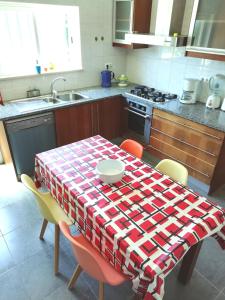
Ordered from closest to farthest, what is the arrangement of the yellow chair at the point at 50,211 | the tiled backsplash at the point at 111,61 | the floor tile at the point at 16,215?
the yellow chair at the point at 50,211
the floor tile at the point at 16,215
the tiled backsplash at the point at 111,61

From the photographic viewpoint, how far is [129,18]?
10.1 ft

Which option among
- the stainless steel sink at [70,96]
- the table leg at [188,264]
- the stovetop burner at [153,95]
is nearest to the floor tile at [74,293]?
the table leg at [188,264]

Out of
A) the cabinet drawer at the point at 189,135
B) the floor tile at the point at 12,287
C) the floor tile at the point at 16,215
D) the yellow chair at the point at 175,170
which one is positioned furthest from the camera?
the cabinet drawer at the point at 189,135

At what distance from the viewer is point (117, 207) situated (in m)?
1.34

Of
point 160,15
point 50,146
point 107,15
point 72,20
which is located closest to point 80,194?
point 50,146

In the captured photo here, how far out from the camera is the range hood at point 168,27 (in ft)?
7.93

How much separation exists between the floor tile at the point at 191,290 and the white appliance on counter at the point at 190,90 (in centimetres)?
196

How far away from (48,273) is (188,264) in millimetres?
1066

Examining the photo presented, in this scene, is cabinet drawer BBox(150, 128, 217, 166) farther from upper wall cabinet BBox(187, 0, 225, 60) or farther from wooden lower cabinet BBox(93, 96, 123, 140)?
upper wall cabinet BBox(187, 0, 225, 60)

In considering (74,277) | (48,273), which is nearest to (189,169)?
(74,277)

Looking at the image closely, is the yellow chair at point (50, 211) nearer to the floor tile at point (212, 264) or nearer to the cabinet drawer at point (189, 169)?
the floor tile at point (212, 264)

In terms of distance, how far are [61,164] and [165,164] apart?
847mm

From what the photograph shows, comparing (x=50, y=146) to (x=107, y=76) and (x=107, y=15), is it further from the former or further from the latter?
(x=107, y=15)

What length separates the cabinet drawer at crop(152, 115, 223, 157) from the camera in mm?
2288
